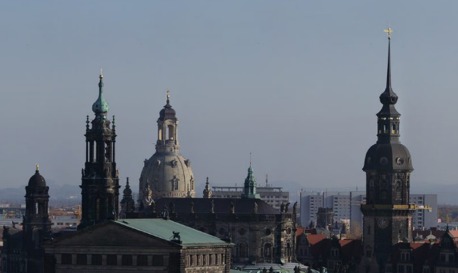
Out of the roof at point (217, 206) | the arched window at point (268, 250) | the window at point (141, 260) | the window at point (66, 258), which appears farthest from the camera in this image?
the roof at point (217, 206)

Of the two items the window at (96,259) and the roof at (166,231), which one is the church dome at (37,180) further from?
the window at (96,259)

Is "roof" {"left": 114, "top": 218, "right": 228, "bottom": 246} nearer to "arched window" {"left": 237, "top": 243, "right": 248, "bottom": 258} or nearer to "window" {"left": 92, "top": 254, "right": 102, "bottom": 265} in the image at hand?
"window" {"left": 92, "top": 254, "right": 102, "bottom": 265}

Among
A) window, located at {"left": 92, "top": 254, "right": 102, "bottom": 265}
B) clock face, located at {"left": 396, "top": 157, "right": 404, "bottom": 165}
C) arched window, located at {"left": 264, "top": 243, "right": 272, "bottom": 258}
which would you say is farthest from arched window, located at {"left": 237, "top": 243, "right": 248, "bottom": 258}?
window, located at {"left": 92, "top": 254, "right": 102, "bottom": 265}

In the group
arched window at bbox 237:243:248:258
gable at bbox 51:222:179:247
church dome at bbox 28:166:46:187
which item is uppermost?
church dome at bbox 28:166:46:187

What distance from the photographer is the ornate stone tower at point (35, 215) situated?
195250mm

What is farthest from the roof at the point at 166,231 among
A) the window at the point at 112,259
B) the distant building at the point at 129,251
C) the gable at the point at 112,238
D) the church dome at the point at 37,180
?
the church dome at the point at 37,180

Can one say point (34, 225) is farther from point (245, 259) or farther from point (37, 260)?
point (245, 259)

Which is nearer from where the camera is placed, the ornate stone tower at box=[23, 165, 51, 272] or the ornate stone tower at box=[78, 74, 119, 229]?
the ornate stone tower at box=[78, 74, 119, 229]

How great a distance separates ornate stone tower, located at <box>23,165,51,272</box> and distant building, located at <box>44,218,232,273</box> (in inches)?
1712

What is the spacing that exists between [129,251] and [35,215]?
5100 cm

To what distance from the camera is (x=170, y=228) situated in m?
157

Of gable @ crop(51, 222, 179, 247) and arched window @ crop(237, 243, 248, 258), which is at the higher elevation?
gable @ crop(51, 222, 179, 247)

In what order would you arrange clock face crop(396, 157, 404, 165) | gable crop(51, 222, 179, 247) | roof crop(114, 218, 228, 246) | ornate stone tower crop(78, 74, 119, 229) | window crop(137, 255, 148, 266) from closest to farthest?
gable crop(51, 222, 179, 247) → window crop(137, 255, 148, 266) → roof crop(114, 218, 228, 246) → ornate stone tower crop(78, 74, 119, 229) → clock face crop(396, 157, 404, 165)

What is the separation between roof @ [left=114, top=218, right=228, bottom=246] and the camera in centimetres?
14862
